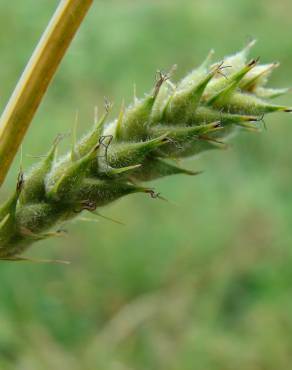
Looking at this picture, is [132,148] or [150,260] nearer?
[132,148]

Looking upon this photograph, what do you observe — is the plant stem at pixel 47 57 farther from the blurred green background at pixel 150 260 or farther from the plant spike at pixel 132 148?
the blurred green background at pixel 150 260

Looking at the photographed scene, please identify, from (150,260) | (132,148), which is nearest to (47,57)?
(132,148)

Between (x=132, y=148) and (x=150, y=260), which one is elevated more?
(x=132, y=148)

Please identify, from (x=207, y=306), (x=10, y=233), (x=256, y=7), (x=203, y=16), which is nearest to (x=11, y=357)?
(x=207, y=306)

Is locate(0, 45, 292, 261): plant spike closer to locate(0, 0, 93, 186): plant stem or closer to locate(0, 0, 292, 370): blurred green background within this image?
locate(0, 0, 93, 186): plant stem

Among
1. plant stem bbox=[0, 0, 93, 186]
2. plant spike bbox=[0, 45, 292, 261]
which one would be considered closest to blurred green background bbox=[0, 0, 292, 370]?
plant spike bbox=[0, 45, 292, 261]

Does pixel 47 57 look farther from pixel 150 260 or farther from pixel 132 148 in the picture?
pixel 150 260

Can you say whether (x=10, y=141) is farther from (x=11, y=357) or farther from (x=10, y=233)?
(x=11, y=357)
